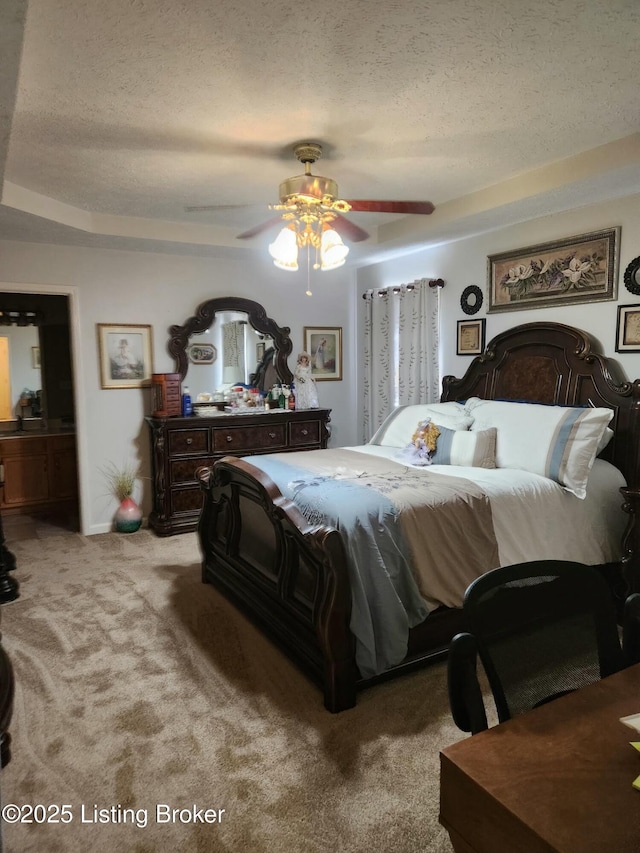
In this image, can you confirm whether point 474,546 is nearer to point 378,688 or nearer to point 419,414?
point 378,688

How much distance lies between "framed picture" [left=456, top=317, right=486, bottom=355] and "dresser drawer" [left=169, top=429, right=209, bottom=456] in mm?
2337

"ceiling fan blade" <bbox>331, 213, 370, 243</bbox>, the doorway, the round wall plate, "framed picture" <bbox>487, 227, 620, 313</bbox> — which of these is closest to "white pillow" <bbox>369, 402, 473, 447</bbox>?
"framed picture" <bbox>487, 227, 620, 313</bbox>

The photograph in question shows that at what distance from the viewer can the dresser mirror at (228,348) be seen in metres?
4.98

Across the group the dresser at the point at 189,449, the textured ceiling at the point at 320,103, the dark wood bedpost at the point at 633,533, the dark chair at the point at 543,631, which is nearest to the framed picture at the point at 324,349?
the dresser at the point at 189,449

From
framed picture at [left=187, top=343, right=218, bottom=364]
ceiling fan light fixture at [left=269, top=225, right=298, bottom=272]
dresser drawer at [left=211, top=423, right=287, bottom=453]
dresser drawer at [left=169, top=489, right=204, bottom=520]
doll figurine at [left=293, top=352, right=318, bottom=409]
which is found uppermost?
ceiling fan light fixture at [left=269, top=225, right=298, bottom=272]

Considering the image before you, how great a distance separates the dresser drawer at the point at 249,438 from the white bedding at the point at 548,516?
2.15 metres

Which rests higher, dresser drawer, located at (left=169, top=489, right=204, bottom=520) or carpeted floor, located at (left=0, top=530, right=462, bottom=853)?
dresser drawer, located at (left=169, top=489, right=204, bottom=520)

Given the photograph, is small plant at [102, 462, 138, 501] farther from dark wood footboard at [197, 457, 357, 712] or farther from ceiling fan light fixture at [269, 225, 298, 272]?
ceiling fan light fixture at [269, 225, 298, 272]

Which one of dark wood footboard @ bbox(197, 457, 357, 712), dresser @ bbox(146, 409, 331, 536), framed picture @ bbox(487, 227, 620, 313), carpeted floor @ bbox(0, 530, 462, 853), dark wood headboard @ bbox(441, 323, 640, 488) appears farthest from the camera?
dresser @ bbox(146, 409, 331, 536)

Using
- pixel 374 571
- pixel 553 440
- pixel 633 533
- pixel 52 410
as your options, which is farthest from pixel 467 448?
pixel 52 410

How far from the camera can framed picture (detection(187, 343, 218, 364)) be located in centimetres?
504

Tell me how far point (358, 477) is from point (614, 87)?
2.13 m

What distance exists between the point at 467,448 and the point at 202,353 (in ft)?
9.14

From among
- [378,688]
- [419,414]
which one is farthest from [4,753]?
[419,414]
